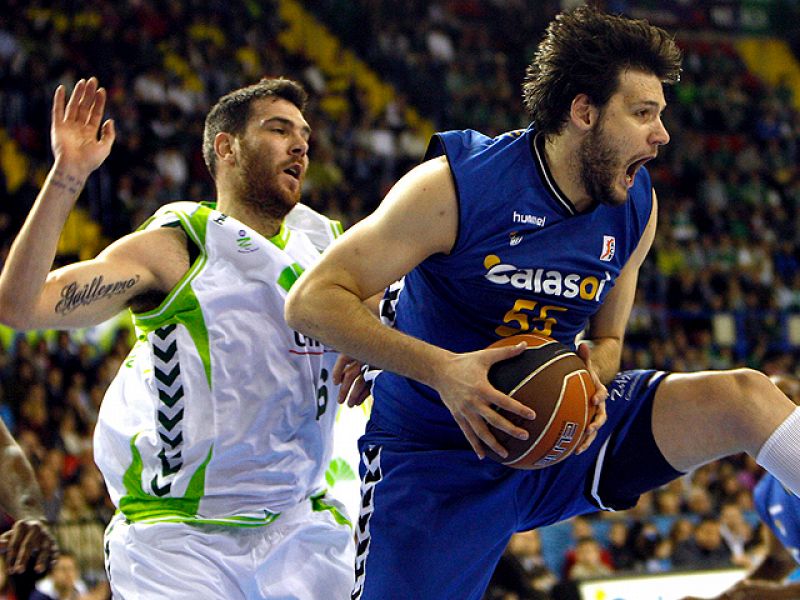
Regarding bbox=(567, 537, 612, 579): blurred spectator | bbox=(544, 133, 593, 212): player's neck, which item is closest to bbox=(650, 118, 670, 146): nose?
bbox=(544, 133, 593, 212): player's neck

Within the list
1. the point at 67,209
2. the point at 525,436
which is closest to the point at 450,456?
the point at 525,436

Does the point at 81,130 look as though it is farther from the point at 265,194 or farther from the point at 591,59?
the point at 591,59

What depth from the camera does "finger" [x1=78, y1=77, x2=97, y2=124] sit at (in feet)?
12.3

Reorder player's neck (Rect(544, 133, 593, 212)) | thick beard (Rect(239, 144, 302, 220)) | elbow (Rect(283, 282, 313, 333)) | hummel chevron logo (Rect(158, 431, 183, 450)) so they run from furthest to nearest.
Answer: thick beard (Rect(239, 144, 302, 220)) → hummel chevron logo (Rect(158, 431, 183, 450)) → player's neck (Rect(544, 133, 593, 212)) → elbow (Rect(283, 282, 313, 333))

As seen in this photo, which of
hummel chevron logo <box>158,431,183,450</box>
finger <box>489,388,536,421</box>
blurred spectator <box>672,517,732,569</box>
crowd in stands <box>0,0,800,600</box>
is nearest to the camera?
finger <box>489,388,536,421</box>

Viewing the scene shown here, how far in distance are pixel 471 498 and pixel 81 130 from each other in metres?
1.69

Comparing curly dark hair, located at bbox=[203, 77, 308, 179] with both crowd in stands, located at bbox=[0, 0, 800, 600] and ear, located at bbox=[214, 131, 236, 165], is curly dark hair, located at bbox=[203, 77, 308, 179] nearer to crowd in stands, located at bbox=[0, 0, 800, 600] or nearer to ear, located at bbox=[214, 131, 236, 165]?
ear, located at bbox=[214, 131, 236, 165]

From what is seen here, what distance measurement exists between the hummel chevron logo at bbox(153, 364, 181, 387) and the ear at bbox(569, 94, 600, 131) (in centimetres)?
155

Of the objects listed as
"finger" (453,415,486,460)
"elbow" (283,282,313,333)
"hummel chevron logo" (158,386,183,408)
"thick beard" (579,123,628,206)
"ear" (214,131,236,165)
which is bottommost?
"finger" (453,415,486,460)

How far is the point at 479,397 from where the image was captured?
125 inches

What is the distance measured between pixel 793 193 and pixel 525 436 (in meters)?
16.1

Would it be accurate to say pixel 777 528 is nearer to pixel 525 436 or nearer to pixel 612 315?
pixel 612 315

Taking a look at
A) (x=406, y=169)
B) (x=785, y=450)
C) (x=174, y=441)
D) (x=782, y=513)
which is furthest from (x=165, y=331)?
(x=406, y=169)

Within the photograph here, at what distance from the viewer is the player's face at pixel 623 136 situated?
11.5 feet
